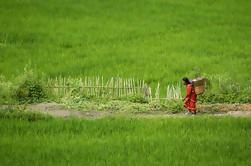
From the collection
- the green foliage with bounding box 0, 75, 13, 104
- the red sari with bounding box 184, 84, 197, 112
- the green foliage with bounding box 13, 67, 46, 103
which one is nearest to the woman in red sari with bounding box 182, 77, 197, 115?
the red sari with bounding box 184, 84, 197, 112

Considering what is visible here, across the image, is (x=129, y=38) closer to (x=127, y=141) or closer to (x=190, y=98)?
(x=190, y=98)

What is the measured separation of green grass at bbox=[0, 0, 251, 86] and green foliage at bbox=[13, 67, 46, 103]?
748 mm

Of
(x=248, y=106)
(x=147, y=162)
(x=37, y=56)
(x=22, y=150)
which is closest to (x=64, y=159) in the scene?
(x=22, y=150)

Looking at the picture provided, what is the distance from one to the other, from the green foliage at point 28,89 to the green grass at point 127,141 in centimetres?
218

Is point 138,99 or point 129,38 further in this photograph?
point 129,38

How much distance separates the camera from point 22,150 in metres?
7.51

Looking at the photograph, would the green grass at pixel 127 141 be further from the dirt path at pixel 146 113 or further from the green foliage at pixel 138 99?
the green foliage at pixel 138 99

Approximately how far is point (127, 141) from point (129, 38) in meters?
11.7

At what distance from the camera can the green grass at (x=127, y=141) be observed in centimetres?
721

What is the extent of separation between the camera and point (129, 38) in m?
19.2

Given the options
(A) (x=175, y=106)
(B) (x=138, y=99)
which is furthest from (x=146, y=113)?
(B) (x=138, y=99)

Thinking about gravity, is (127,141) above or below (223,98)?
below

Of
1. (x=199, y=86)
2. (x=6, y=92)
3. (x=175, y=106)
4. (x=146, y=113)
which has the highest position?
(x=199, y=86)

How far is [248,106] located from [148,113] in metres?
2.86
